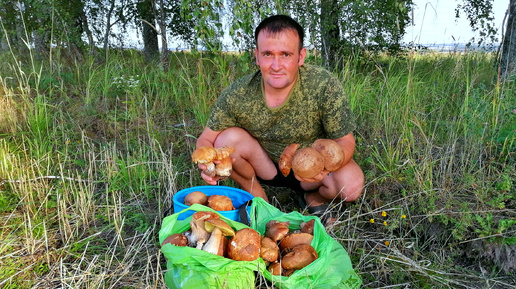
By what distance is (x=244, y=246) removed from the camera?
1.60 meters

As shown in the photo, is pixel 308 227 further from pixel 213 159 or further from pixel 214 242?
pixel 213 159

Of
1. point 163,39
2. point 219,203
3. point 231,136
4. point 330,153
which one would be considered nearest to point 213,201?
point 219,203

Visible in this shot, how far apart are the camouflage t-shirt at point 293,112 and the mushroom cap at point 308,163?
1.92ft

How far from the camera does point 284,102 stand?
92.8 inches

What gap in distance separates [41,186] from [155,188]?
0.81 metres

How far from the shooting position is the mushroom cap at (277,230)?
1.81m

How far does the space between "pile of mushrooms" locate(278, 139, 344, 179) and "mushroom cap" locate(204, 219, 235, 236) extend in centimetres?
44

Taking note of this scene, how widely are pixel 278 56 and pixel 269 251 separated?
1.18m

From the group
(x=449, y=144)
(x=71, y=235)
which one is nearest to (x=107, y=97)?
(x=71, y=235)

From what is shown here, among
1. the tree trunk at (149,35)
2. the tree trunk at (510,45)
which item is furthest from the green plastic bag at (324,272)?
the tree trunk at (149,35)

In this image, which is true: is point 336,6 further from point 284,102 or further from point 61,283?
point 61,283

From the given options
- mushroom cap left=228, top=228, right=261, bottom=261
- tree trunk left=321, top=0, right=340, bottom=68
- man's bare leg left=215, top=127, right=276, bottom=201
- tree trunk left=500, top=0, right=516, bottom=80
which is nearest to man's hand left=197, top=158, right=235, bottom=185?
man's bare leg left=215, top=127, right=276, bottom=201

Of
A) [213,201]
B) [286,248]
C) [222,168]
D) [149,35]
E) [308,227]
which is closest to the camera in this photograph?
[286,248]

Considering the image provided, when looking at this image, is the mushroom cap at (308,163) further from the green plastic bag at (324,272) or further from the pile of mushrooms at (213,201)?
the pile of mushrooms at (213,201)
